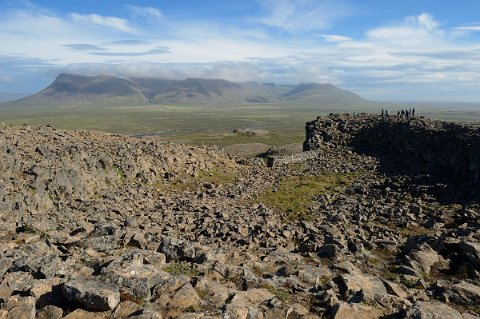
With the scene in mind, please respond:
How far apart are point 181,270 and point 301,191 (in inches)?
1023

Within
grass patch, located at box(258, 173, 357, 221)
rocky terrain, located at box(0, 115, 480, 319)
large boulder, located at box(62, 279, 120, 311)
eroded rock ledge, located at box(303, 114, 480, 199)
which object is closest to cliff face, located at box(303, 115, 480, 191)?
eroded rock ledge, located at box(303, 114, 480, 199)

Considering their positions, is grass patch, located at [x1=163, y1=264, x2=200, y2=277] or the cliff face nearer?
grass patch, located at [x1=163, y1=264, x2=200, y2=277]

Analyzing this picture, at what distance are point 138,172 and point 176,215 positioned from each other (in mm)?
12888

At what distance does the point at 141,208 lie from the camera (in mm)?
31625

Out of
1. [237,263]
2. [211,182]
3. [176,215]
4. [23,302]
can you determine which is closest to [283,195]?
[211,182]

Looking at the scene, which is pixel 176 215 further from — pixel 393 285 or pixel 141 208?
pixel 393 285

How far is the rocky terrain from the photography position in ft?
44.7

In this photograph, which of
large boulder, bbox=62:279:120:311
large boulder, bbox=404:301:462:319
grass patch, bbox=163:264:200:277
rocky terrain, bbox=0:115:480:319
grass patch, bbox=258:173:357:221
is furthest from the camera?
grass patch, bbox=258:173:357:221

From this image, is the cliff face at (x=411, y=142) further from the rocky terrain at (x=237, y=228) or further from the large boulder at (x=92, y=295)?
the large boulder at (x=92, y=295)

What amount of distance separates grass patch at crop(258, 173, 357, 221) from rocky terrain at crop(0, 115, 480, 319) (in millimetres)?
221

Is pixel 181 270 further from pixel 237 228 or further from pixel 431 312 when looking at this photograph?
pixel 237 228

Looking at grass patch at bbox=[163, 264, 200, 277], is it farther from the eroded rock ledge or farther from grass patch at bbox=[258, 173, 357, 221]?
the eroded rock ledge

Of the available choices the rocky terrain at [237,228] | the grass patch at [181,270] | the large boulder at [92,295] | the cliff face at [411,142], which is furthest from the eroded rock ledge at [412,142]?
the large boulder at [92,295]

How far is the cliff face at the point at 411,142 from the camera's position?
4166 centimetres
